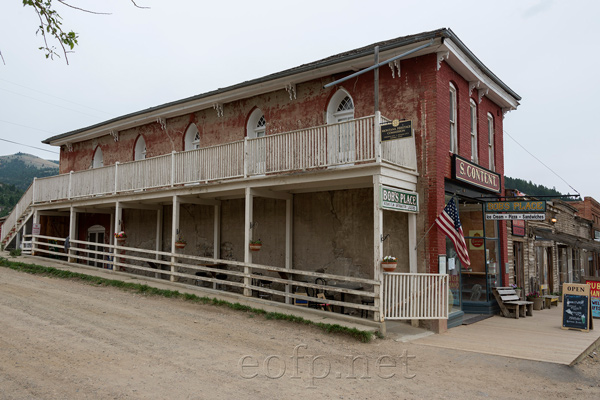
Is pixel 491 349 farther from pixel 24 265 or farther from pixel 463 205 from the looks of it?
pixel 24 265

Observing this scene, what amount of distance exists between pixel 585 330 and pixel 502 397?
21.5 feet

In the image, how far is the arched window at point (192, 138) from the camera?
18.3 m

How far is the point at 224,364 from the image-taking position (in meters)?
7.19

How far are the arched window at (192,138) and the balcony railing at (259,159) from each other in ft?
7.92

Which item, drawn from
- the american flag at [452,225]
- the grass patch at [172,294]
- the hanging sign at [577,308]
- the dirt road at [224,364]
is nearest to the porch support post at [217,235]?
the grass patch at [172,294]

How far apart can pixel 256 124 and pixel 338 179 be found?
235 inches

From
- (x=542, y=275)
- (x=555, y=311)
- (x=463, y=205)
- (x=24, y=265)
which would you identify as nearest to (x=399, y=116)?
(x=463, y=205)

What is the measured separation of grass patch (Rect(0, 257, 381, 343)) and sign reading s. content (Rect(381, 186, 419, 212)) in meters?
2.84

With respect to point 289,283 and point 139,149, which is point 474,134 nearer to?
point 289,283

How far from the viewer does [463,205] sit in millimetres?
14859

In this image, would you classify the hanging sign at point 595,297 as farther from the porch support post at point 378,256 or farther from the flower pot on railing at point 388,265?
the porch support post at point 378,256

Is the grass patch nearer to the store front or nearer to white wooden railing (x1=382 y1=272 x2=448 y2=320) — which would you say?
white wooden railing (x1=382 y1=272 x2=448 y2=320)

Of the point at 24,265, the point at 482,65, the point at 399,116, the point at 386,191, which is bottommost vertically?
the point at 24,265

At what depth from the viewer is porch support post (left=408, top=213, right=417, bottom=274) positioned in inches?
456
